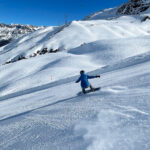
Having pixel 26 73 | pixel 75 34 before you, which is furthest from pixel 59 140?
pixel 75 34

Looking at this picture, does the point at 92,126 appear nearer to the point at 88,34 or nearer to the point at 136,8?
the point at 88,34

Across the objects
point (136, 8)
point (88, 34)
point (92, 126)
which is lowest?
point (92, 126)

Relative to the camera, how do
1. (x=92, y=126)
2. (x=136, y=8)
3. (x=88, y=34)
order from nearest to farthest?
(x=92, y=126) < (x=88, y=34) < (x=136, y=8)

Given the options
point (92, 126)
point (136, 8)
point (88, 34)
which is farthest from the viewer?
point (136, 8)

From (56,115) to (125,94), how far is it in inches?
101

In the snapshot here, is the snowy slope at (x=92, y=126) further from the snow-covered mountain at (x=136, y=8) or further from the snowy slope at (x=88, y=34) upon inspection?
the snow-covered mountain at (x=136, y=8)

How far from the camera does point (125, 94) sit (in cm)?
633

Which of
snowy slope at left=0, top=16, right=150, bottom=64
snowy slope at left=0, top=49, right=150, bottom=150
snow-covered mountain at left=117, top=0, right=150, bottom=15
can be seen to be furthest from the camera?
snow-covered mountain at left=117, top=0, right=150, bottom=15

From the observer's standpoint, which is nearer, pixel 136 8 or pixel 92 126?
pixel 92 126

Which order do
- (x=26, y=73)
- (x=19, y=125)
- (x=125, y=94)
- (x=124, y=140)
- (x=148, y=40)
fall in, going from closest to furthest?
(x=124, y=140) < (x=19, y=125) < (x=125, y=94) < (x=26, y=73) < (x=148, y=40)

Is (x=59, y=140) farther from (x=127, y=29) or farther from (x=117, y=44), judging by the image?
(x=127, y=29)

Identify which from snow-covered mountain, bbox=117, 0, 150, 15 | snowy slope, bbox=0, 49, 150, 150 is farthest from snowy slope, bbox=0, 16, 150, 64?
snowy slope, bbox=0, 49, 150, 150

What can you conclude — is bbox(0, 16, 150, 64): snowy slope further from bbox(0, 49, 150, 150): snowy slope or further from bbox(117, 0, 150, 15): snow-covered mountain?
bbox(0, 49, 150, 150): snowy slope

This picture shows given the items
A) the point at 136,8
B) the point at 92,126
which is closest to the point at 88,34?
the point at 136,8
